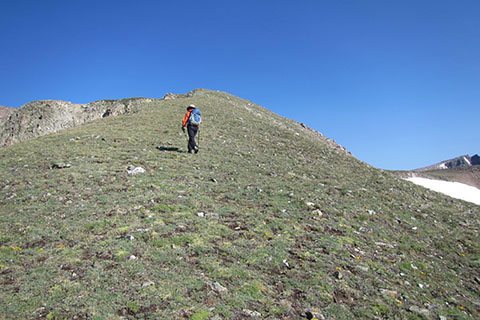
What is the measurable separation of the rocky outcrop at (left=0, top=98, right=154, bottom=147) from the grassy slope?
1771 inches

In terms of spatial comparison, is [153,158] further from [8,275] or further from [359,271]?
[359,271]

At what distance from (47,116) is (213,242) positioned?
68.8m

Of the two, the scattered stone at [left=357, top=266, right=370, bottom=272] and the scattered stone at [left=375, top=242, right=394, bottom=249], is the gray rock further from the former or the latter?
the scattered stone at [left=375, top=242, right=394, bottom=249]

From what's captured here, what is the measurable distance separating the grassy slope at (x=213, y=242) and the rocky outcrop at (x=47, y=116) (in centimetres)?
4499

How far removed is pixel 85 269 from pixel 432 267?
11113mm

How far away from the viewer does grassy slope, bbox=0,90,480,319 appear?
238 inches

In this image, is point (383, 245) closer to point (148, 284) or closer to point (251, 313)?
point (251, 313)

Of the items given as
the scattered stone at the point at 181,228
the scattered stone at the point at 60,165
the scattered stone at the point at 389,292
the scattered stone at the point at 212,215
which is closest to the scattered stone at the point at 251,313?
the scattered stone at the point at 389,292

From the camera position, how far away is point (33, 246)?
25.3ft

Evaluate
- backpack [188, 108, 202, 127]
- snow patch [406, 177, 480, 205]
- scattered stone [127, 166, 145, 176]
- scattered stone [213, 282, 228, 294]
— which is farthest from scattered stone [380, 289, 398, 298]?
snow patch [406, 177, 480, 205]

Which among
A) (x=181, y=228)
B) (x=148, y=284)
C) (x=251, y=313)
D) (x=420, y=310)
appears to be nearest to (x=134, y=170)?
(x=181, y=228)

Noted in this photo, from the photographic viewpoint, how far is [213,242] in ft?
28.5

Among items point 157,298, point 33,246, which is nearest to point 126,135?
point 33,246

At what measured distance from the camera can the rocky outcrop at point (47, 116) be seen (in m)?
57.1
